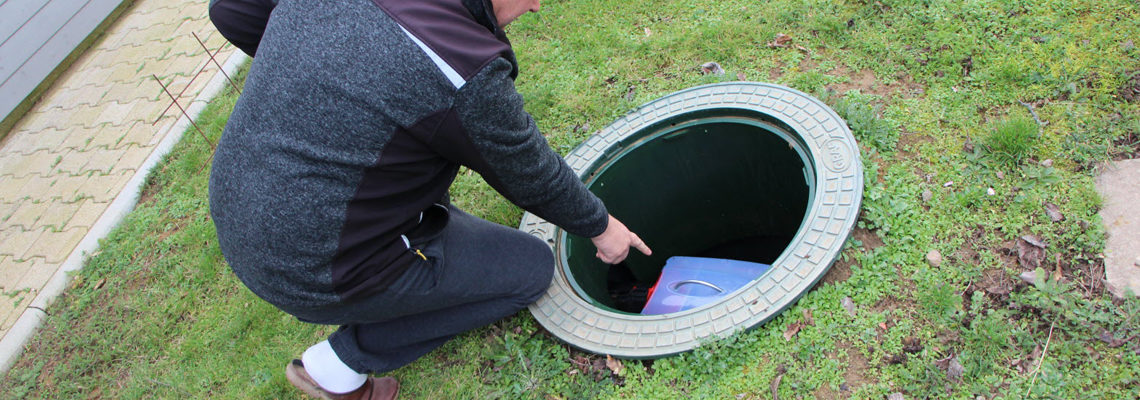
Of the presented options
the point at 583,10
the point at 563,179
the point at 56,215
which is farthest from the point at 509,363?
the point at 56,215

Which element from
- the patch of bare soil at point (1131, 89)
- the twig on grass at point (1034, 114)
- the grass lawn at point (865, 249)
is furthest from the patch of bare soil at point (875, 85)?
the patch of bare soil at point (1131, 89)

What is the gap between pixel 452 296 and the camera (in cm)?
218

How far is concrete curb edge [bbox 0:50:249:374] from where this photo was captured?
3254 millimetres

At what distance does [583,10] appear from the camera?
3.84 m

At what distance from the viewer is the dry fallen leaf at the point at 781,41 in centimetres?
313

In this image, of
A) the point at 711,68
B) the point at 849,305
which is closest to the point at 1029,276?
the point at 849,305

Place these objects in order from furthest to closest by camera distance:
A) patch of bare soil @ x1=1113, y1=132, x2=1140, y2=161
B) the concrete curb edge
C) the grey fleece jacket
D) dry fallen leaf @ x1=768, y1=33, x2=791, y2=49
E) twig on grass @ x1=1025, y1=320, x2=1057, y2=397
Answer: the concrete curb edge → dry fallen leaf @ x1=768, y1=33, x2=791, y2=49 → patch of bare soil @ x1=1113, y1=132, x2=1140, y2=161 → twig on grass @ x1=1025, y1=320, x2=1057, y2=397 → the grey fleece jacket

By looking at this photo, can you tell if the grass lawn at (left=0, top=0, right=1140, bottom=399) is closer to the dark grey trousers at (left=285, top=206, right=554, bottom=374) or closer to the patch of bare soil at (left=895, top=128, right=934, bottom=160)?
the patch of bare soil at (left=895, top=128, right=934, bottom=160)

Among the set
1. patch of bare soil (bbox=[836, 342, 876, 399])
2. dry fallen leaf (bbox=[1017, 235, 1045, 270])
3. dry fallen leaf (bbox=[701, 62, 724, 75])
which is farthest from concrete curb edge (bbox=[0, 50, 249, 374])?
dry fallen leaf (bbox=[1017, 235, 1045, 270])

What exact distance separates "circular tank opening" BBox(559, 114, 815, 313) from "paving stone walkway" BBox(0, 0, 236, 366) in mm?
2919

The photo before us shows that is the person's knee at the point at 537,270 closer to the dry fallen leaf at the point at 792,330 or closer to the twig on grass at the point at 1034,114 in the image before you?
the dry fallen leaf at the point at 792,330

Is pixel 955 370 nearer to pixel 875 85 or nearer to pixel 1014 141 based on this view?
pixel 1014 141

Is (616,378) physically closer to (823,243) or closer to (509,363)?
(509,363)

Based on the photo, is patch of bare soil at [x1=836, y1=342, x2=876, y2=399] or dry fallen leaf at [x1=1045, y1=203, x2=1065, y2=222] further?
dry fallen leaf at [x1=1045, y1=203, x2=1065, y2=222]
